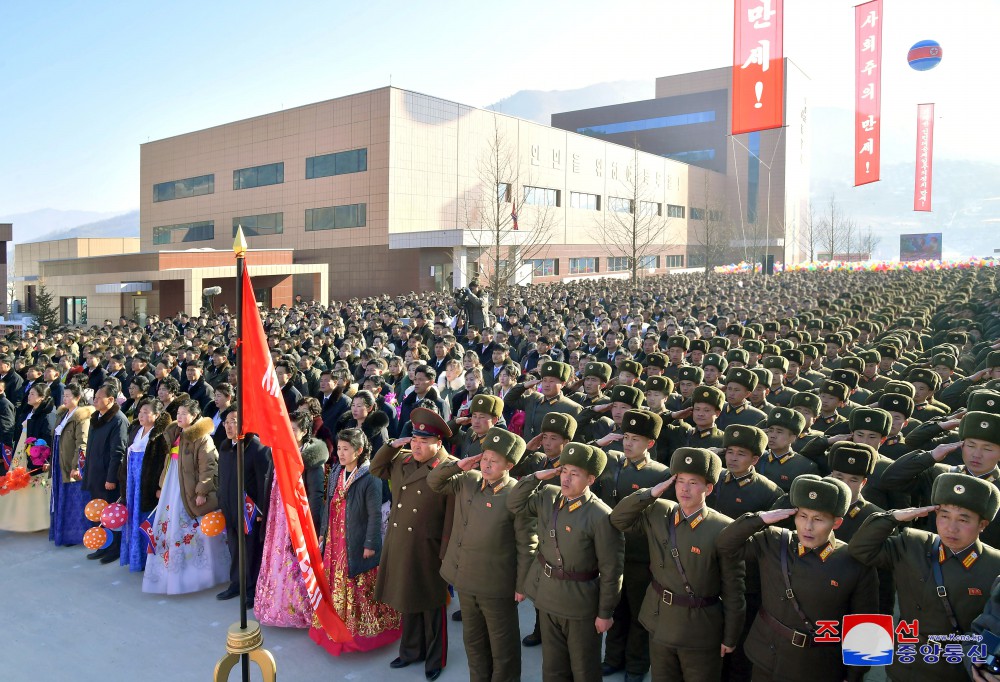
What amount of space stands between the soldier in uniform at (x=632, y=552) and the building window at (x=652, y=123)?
69.9 meters

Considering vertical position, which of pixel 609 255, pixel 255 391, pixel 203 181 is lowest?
pixel 255 391

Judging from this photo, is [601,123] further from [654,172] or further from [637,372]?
[637,372]

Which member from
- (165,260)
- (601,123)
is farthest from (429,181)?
(601,123)

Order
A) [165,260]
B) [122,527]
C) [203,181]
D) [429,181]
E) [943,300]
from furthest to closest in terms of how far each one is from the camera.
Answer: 1. [203,181]
2. [429,181]
3. [165,260]
4. [943,300]
5. [122,527]

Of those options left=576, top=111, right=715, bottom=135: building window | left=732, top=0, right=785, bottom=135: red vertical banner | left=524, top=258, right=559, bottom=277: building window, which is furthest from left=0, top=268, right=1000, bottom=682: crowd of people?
left=576, top=111, right=715, bottom=135: building window

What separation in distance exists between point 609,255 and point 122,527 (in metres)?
46.2

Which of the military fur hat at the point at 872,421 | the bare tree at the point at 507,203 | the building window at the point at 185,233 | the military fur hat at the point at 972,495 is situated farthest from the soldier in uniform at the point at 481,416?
the building window at the point at 185,233

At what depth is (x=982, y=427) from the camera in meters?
4.65

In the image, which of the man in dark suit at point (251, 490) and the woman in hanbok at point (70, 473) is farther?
the woman in hanbok at point (70, 473)

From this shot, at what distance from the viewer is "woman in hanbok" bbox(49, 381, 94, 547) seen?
796 cm

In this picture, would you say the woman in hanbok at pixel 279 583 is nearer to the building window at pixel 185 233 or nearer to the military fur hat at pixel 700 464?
the military fur hat at pixel 700 464

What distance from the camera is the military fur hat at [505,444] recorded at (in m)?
4.77

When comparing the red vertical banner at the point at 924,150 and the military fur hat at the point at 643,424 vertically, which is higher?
the red vertical banner at the point at 924,150

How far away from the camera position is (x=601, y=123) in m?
74.1
